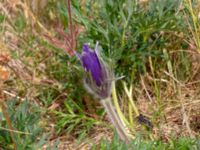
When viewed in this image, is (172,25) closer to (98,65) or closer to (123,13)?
(123,13)

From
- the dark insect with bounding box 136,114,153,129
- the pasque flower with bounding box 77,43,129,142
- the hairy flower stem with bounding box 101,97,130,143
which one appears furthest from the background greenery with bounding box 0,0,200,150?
the pasque flower with bounding box 77,43,129,142

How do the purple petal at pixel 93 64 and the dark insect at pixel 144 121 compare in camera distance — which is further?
the dark insect at pixel 144 121

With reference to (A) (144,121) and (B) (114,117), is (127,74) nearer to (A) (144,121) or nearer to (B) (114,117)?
(A) (144,121)

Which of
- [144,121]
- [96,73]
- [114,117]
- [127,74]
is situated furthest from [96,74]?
[127,74]

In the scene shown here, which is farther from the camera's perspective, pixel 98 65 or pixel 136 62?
pixel 136 62

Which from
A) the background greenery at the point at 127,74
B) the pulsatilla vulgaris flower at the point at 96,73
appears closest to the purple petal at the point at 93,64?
the pulsatilla vulgaris flower at the point at 96,73

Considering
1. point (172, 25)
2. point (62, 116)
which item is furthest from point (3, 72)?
point (172, 25)

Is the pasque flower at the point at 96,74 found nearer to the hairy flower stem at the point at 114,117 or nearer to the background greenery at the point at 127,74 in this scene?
the hairy flower stem at the point at 114,117

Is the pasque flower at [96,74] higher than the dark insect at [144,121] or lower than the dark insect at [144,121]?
higher
